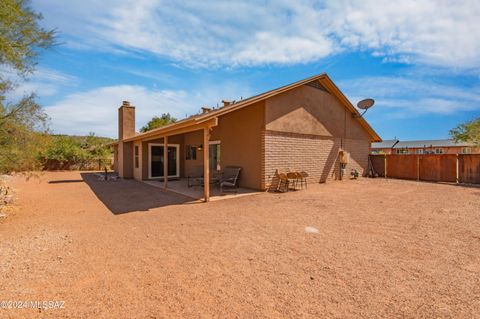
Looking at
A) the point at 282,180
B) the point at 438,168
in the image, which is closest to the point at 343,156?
the point at 282,180

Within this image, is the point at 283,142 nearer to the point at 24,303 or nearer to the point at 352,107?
the point at 352,107

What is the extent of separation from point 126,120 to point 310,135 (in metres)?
11.8

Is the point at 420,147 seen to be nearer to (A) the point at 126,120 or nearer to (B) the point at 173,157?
(B) the point at 173,157

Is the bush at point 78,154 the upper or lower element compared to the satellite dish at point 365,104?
lower

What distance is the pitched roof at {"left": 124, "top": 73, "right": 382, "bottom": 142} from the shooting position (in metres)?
7.95

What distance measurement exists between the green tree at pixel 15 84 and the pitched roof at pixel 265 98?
3979mm

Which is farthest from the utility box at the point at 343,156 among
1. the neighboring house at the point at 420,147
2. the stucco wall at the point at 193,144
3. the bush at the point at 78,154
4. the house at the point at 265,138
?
the neighboring house at the point at 420,147

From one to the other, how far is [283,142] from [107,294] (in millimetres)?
8832

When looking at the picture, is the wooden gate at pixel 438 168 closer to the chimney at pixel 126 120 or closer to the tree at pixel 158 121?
the chimney at pixel 126 120

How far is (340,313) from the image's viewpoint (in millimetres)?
2400

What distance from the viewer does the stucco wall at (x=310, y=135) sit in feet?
33.3

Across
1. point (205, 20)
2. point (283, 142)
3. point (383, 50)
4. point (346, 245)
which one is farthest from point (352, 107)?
point (346, 245)

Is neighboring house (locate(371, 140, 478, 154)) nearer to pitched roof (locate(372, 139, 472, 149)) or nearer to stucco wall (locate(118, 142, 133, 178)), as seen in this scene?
pitched roof (locate(372, 139, 472, 149))

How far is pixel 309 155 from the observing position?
11.9 metres
